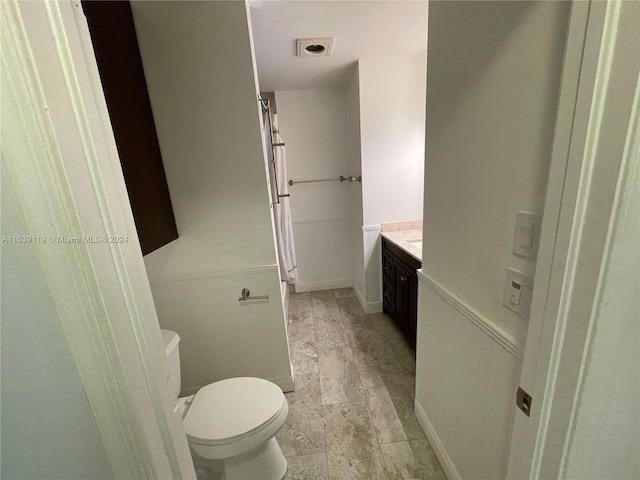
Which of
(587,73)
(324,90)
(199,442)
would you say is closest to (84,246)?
(587,73)

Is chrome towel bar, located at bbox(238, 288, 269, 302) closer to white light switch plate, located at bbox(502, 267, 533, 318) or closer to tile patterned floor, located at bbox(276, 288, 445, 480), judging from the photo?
tile patterned floor, located at bbox(276, 288, 445, 480)

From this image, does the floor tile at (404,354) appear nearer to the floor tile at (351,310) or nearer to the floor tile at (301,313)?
the floor tile at (351,310)

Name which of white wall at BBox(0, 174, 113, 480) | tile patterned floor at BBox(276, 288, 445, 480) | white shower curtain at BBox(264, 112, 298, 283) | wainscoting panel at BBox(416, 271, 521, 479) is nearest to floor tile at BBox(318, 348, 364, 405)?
tile patterned floor at BBox(276, 288, 445, 480)

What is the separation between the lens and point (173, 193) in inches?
59.2

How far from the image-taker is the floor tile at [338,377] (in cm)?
180

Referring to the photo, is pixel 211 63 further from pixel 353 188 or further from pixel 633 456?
pixel 633 456

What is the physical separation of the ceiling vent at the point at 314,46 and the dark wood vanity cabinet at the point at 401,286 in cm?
156

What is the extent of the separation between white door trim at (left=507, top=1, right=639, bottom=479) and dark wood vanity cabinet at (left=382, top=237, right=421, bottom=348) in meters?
1.24

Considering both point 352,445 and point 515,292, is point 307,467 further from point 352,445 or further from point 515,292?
point 515,292

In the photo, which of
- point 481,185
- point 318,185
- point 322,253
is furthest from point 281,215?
point 481,185

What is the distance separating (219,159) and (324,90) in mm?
1854

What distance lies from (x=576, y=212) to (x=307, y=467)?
1.63 m

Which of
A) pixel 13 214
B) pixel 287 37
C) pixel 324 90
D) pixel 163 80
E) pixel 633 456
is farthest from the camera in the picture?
pixel 324 90

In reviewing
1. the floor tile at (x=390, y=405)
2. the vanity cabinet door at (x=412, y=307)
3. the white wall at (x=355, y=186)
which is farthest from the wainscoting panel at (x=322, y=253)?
the floor tile at (x=390, y=405)
